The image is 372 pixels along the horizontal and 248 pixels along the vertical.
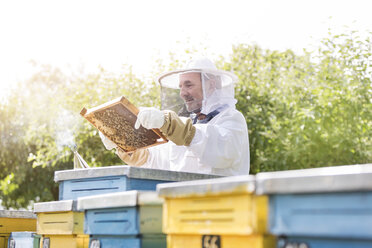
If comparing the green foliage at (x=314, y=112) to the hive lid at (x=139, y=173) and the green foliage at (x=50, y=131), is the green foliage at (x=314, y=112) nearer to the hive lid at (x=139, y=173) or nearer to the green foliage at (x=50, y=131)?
the green foliage at (x=50, y=131)

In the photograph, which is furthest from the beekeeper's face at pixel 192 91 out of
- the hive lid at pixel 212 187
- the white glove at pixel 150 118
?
the hive lid at pixel 212 187

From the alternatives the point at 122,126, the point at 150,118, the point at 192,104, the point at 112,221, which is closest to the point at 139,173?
the point at 112,221

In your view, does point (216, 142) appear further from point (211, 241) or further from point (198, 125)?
point (211, 241)

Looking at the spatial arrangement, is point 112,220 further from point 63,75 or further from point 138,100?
point 63,75

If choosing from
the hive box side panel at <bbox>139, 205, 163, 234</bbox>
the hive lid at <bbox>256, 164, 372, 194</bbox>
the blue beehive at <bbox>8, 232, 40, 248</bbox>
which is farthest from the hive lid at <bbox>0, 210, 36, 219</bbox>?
the hive lid at <bbox>256, 164, 372, 194</bbox>

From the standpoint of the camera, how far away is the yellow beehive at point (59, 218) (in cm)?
284

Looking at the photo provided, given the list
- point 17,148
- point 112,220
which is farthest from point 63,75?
point 112,220

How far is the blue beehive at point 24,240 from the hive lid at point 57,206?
0.44 metres

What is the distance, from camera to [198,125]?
3.45 meters

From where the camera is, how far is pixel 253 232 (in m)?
1.59

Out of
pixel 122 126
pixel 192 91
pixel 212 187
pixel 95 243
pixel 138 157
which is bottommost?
pixel 95 243

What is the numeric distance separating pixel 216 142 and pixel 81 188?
3.20ft

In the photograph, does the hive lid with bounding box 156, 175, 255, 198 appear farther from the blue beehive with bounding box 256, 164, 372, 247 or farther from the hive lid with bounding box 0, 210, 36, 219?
the hive lid with bounding box 0, 210, 36, 219

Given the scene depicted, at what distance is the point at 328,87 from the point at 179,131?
5457 millimetres
